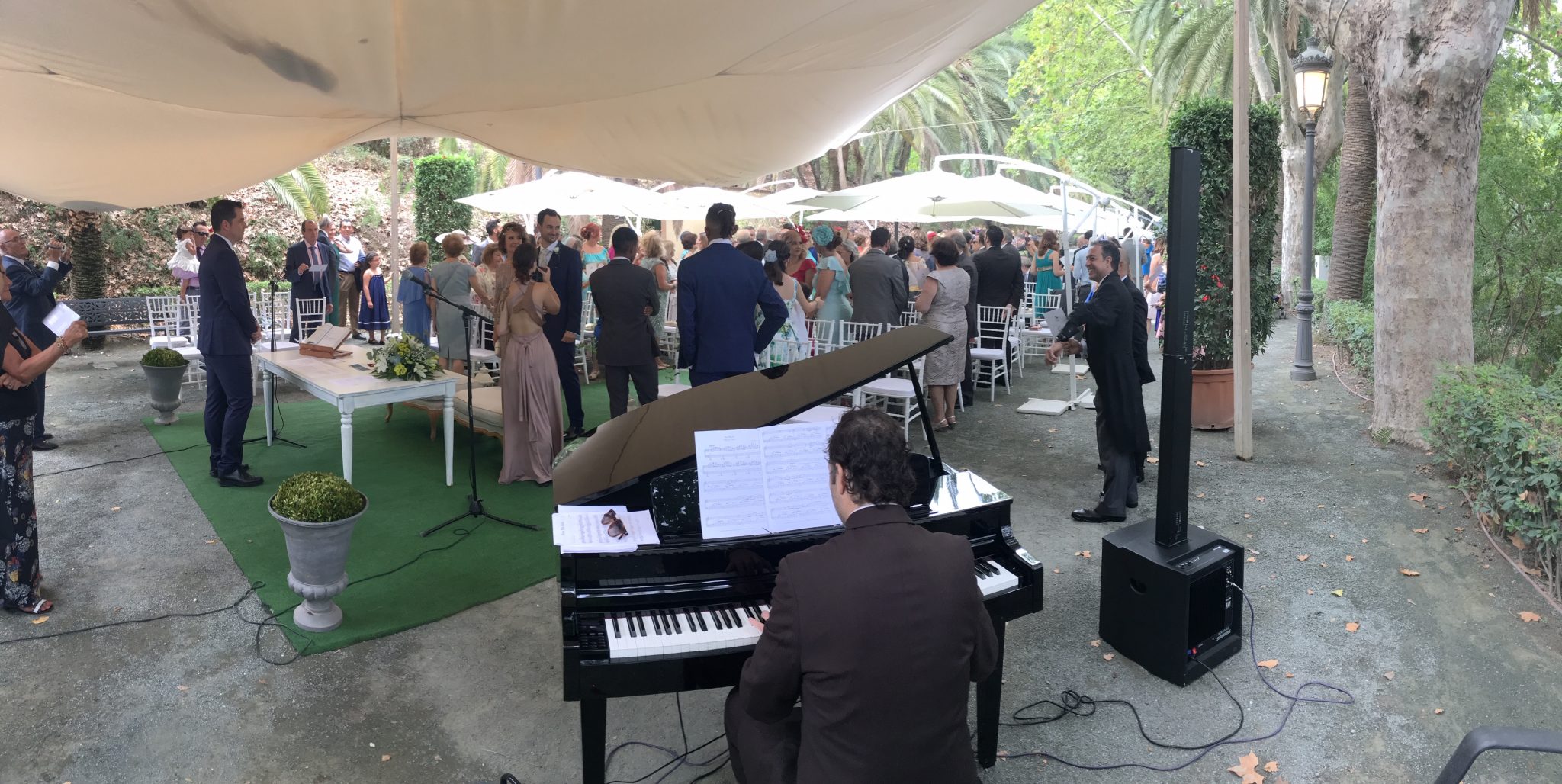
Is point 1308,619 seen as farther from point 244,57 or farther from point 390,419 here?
point 390,419

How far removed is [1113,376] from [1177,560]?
212cm

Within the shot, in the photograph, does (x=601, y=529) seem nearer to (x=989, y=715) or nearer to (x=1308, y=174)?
(x=989, y=715)

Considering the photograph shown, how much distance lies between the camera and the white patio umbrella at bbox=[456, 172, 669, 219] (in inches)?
467

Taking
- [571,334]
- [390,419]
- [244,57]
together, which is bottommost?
[390,419]

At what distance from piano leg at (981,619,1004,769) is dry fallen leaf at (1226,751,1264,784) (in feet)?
3.07

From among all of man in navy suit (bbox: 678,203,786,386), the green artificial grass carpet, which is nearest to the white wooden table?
the green artificial grass carpet

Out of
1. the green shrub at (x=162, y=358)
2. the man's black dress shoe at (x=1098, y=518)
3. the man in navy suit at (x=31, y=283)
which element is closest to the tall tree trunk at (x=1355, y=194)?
the man's black dress shoe at (x=1098, y=518)

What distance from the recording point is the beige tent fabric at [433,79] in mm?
3416

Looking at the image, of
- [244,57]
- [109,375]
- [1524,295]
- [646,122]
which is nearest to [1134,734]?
[646,122]

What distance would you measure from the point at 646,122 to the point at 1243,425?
17.9ft

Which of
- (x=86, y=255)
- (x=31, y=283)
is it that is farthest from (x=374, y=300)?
(x=31, y=283)

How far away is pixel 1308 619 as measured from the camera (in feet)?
15.5

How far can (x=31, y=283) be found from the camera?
7.56 meters

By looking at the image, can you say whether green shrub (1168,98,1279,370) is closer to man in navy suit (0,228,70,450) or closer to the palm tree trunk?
man in navy suit (0,228,70,450)
